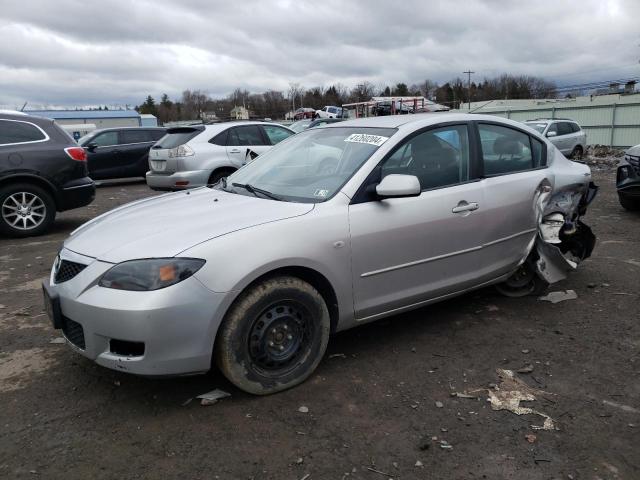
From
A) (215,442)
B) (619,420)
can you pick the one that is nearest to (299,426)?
(215,442)

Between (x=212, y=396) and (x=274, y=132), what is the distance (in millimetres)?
8252

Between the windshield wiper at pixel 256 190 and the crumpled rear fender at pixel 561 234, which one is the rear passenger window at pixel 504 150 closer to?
the crumpled rear fender at pixel 561 234

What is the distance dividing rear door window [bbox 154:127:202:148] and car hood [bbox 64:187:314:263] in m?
6.10

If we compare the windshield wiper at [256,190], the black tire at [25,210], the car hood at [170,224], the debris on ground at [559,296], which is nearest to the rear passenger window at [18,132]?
the black tire at [25,210]

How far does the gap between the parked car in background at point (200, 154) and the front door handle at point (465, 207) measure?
5.70 meters

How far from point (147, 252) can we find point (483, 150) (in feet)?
8.90

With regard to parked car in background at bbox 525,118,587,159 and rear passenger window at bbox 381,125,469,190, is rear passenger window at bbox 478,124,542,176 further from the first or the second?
parked car in background at bbox 525,118,587,159

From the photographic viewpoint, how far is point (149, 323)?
2666 millimetres

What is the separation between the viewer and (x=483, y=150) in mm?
4148

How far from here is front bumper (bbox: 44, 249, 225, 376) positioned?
2.68 m

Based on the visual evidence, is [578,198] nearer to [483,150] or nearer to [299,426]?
[483,150]

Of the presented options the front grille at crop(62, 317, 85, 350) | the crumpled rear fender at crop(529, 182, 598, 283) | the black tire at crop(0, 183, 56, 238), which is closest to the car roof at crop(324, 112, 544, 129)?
the crumpled rear fender at crop(529, 182, 598, 283)

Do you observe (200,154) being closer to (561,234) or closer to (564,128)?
(561,234)

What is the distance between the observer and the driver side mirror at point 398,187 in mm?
3293
